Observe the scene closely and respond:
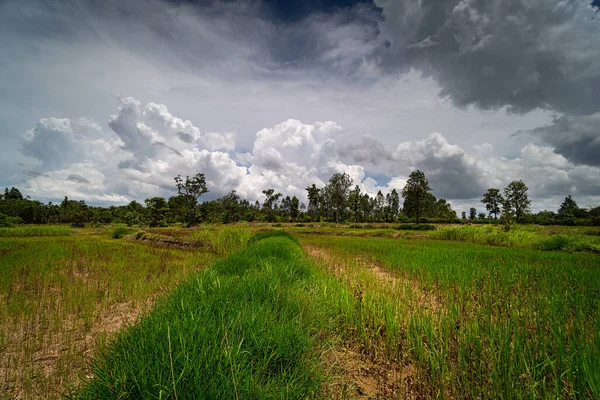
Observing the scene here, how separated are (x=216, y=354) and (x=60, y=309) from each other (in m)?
5.85

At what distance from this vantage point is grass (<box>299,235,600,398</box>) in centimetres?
239

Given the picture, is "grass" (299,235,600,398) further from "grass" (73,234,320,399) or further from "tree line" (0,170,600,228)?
"tree line" (0,170,600,228)

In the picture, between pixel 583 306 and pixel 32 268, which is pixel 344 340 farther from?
pixel 32 268

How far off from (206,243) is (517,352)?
16.9m

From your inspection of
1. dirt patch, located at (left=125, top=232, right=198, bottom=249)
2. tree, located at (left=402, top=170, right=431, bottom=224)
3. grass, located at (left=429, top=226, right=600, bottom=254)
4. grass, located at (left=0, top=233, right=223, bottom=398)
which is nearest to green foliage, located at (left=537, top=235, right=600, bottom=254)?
grass, located at (left=429, top=226, right=600, bottom=254)

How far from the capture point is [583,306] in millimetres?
4254

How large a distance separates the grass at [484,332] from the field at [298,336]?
28 mm

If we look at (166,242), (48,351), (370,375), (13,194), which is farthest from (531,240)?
(13,194)

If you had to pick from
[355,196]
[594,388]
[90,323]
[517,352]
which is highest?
[355,196]

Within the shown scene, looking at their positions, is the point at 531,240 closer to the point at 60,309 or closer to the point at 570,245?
the point at 570,245

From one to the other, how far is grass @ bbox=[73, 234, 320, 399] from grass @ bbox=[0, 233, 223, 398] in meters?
0.44

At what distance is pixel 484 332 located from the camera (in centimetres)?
336

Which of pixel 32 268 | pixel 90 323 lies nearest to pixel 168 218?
pixel 32 268

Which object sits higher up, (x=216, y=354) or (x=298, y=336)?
(x=216, y=354)
